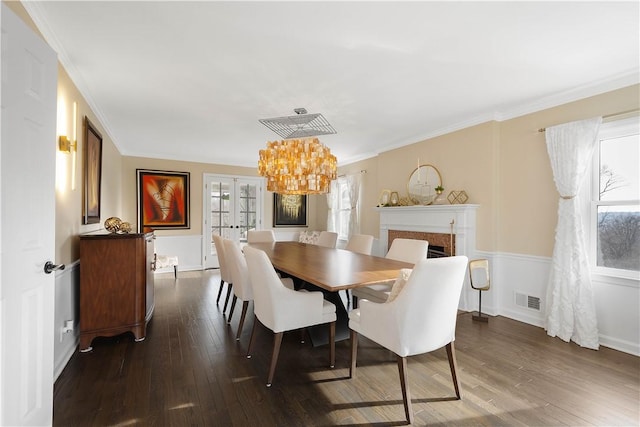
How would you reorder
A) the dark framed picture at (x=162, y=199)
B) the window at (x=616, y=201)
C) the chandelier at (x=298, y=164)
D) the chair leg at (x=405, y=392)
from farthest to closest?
the dark framed picture at (x=162, y=199) < the chandelier at (x=298, y=164) < the window at (x=616, y=201) < the chair leg at (x=405, y=392)

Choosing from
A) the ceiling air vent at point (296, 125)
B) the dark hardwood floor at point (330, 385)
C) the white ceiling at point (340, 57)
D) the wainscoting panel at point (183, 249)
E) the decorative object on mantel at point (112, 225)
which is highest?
the white ceiling at point (340, 57)

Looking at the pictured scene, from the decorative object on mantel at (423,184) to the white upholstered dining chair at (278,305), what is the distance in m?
2.82

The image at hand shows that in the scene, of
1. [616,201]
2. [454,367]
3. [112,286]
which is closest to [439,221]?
[616,201]

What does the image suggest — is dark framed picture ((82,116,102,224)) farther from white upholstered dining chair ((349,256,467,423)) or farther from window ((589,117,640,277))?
window ((589,117,640,277))

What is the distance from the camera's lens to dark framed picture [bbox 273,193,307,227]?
24.2 feet

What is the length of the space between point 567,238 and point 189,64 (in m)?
3.85

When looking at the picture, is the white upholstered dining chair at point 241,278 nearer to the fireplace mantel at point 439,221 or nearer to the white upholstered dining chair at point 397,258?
the white upholstered dining chair at point 397,258

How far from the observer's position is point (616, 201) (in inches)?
112

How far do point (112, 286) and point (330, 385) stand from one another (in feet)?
6.90

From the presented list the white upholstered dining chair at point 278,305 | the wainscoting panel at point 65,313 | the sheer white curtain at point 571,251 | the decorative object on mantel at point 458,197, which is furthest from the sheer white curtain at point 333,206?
the wainscoting panel at point 65,313

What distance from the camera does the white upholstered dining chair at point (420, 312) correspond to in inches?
69.1

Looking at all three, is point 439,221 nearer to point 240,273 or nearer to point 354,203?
point 354,203

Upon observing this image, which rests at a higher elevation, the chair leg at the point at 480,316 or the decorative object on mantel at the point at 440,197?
the decorative object on mantel at the point at 440,197

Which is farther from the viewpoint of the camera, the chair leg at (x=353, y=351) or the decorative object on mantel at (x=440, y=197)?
the decorative object on mantel at (x=440, y=197)
